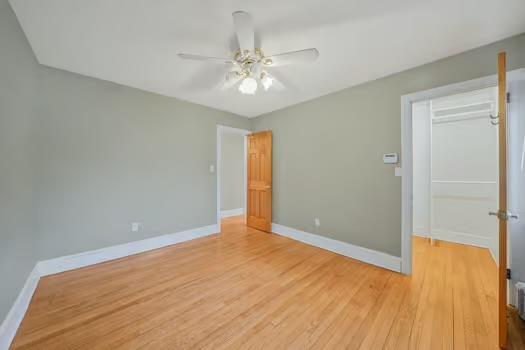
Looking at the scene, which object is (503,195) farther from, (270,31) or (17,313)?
(17,313)

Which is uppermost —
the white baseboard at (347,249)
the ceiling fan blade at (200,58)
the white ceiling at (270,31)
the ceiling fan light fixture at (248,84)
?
the white ceiling at (270,31)

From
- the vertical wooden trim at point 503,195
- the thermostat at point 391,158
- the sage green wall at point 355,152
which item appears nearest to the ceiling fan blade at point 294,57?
the vertical wooden trim at point 503,195

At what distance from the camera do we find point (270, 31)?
5.51 feet

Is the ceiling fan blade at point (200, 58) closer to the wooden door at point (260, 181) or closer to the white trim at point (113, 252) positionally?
the wooden door at point (260, 181)

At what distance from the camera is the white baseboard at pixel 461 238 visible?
3.01 metres

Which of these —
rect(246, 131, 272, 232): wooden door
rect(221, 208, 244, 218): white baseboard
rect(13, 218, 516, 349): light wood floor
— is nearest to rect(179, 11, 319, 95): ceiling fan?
rect(246, 131, 272, 232): wooden door

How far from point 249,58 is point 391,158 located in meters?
2.03

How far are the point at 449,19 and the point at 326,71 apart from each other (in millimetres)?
1080

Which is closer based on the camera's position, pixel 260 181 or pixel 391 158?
pixel 391 158

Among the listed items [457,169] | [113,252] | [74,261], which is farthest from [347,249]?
[74,261]

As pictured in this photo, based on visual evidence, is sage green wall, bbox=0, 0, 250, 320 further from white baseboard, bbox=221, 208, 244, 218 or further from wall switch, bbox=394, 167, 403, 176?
wall switch, bbox=394, 167, 403, 176

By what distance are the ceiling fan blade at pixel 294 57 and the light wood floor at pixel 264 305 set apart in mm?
2213

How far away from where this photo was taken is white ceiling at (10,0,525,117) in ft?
4.71

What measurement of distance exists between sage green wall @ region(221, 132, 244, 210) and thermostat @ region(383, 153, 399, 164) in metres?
4.08
